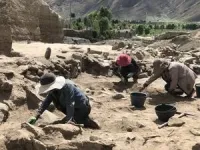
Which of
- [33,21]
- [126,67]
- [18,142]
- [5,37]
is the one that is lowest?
[18,142]

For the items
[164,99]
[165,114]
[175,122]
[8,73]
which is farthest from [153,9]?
[175,122]

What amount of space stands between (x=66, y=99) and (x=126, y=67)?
14.4 feet

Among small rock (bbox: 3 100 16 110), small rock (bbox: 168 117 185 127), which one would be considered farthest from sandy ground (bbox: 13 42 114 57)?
Answer: small rock (bbox: 168 117 185 127)

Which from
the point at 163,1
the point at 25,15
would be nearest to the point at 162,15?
the point at 163,1

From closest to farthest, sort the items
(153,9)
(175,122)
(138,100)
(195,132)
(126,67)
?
(195,132)
(175,122)
(138,100)
(126,67)
(153,9)

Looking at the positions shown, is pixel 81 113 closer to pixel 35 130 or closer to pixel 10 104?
pixel 35 130

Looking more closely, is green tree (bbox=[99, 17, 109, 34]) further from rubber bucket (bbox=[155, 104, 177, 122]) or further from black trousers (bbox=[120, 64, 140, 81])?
rubber bucket (bbox=[155, 104, 177, 122])

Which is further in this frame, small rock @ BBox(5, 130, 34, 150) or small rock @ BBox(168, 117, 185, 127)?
small rock @ BBox(168, 117, 185, 127)

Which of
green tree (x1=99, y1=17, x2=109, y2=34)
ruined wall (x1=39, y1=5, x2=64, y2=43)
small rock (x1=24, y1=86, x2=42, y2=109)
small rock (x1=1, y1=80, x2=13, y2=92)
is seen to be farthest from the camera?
green tree (x1=99, y1=17, x2=109, y2=34)

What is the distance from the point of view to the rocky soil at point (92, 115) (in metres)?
4.18

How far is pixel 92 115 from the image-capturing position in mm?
6125

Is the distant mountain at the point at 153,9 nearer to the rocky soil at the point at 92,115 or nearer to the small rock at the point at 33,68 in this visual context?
the rocky soil at the point at 92,115

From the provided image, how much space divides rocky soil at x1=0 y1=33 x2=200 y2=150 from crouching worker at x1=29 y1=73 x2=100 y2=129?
0.71ft

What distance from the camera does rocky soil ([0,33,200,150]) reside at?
4184 mm
